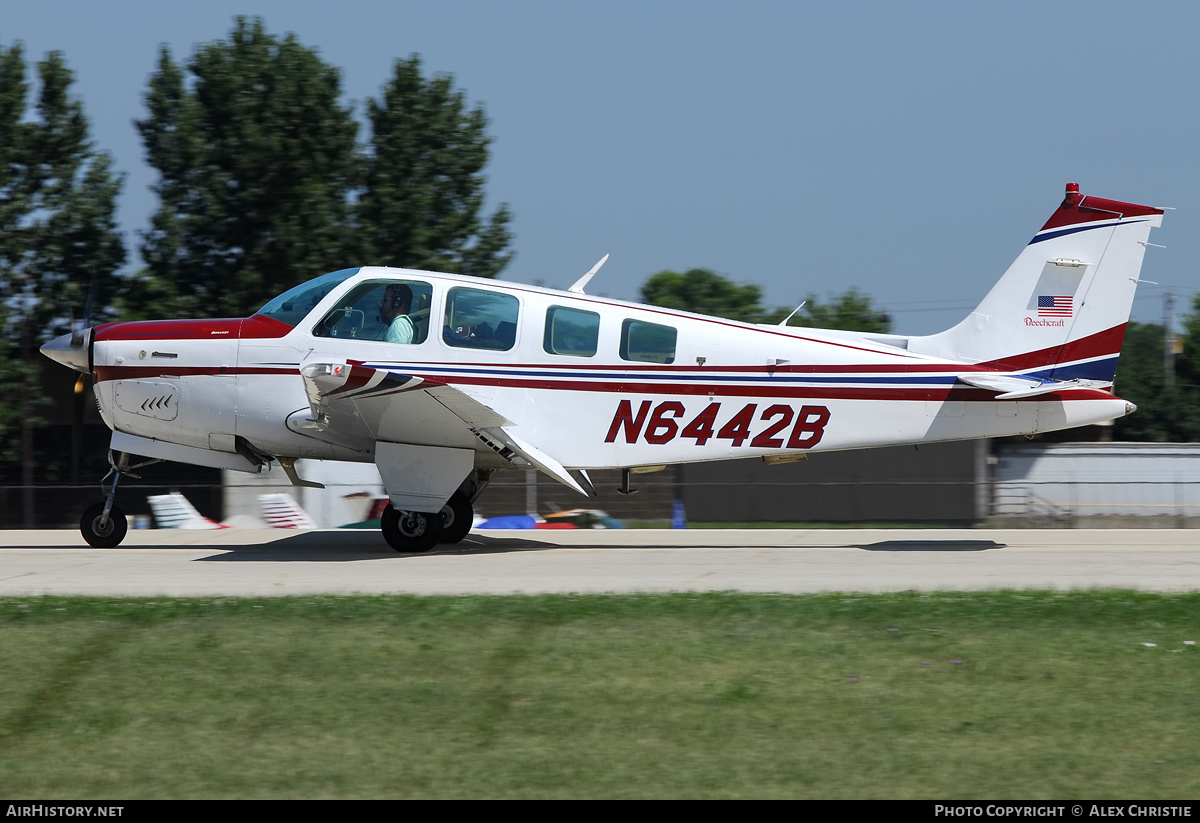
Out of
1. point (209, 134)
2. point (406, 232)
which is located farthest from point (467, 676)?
point (209, 134)

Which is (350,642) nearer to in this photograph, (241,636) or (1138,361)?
(241,636)

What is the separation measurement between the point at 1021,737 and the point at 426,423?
22.4 feet

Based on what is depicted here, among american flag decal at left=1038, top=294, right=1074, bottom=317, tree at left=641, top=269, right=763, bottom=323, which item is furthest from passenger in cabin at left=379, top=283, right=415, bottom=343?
tree at left=641, top=269, right=763, bottom=323

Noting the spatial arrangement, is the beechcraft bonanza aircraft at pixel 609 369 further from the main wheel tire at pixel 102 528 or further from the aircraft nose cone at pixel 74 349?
the main wheel tire at pixel 102 528

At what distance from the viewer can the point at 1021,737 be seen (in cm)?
556

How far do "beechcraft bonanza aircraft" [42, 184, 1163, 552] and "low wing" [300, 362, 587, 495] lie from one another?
37mm

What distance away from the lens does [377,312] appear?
11484 millimetres

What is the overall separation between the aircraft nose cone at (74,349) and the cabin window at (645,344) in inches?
210

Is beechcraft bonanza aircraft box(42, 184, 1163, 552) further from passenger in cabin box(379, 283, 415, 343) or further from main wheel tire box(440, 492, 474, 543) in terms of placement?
main wheel tire box(440, 492, 474, 543)

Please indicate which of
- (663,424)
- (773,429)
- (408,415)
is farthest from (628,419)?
(408,415)

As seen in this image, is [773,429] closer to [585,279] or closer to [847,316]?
[585,279]

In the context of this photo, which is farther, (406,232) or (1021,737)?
(406,232)

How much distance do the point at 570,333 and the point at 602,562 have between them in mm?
2270
